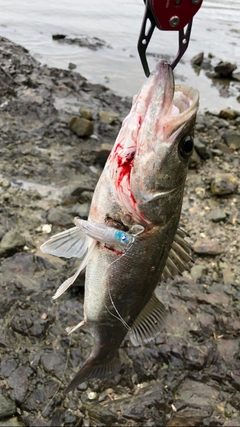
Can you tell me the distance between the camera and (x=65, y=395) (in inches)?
138

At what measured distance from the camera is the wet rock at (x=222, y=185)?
6508 mm

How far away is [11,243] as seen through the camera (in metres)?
4.66

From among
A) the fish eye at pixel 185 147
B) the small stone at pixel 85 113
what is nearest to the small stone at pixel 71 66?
the small stone at pixel 85 113

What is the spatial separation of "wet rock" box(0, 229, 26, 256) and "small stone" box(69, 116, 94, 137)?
2991mm

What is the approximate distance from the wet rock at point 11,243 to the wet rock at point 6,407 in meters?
1.64

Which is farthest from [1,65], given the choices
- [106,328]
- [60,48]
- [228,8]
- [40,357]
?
[228,8]

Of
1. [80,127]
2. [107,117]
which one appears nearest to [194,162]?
[80,127]

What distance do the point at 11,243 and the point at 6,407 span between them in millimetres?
1849

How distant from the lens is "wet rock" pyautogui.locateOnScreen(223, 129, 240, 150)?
815 cm

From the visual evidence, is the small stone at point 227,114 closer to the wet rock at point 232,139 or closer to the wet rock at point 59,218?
the wet rock at point 232,139

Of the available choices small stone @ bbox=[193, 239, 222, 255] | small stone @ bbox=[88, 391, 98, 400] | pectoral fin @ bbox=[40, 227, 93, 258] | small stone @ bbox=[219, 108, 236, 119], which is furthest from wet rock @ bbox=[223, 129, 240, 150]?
pectoral fin @ bbox=[40, 227, 93, 258]

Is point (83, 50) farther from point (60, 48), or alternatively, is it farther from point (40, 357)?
point (40, 357)

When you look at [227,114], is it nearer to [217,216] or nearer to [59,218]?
[217,216]

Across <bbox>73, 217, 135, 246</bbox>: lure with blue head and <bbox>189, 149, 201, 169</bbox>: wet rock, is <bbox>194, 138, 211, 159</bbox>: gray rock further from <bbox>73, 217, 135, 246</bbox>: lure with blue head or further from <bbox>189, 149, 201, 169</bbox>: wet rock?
<bbox>73, 217, 135, 246</bbox>: lure with blue head
